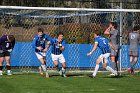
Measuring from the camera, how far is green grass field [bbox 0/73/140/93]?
43.4ft

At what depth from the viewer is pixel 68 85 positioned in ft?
47.6

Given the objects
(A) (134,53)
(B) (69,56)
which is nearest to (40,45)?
(A) (134,53)

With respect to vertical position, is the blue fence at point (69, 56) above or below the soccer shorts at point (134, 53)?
below

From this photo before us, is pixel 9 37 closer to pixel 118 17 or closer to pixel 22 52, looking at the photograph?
pixel 22 52

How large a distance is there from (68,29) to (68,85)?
8.88 meters

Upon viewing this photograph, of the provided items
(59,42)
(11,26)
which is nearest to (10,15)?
(11,26)

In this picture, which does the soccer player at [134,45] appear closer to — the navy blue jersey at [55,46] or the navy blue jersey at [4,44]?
the navy blue jersey at [55,46]

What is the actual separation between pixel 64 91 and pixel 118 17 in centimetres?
951

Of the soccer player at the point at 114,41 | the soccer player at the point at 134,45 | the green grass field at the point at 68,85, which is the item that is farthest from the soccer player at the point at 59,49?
the soccer player at the point at 134,45

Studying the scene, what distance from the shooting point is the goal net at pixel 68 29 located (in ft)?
69.7

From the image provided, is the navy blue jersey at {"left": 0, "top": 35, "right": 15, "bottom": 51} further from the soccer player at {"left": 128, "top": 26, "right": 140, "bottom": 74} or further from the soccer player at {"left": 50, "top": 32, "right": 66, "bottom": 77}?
the soccer player at {"left": 128, "top": 26, "right": 140, "bottom": 74}

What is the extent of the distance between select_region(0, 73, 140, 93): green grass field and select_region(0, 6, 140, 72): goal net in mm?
4607

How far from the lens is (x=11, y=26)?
23.0 m

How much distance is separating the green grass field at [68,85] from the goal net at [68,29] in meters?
4.61
